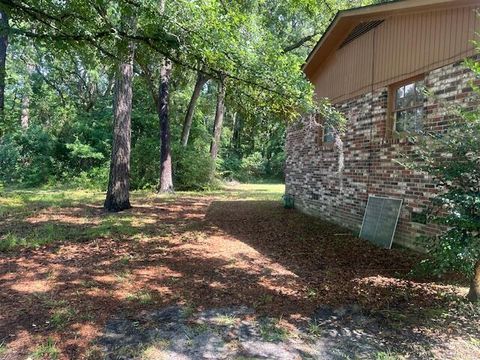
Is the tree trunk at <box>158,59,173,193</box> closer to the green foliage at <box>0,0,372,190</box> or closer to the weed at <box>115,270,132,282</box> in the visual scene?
the green foliage at <box>0,0,372,190</box>

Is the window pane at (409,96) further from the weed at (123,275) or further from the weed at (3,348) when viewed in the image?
the weed at (3,348)

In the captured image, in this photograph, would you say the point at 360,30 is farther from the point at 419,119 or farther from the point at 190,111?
the point at 190,111

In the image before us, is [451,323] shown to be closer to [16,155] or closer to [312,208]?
[312,208]

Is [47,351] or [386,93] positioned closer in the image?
[47,351]

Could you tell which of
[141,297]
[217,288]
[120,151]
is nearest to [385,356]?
[217,288]

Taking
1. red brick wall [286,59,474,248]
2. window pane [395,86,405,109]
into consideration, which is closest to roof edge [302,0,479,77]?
red brick wall [286,59,474,248]

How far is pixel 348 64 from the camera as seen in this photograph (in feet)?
27.5

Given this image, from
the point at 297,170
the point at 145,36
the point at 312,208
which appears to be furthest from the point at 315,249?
the point at 297,170

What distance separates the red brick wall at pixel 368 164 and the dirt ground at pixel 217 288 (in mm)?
665

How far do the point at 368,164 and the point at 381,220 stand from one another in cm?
114

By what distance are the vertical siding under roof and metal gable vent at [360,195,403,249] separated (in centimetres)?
209

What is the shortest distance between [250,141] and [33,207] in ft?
86.1

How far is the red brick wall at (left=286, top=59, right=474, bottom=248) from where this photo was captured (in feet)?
17.9

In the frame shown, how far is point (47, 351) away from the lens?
290cm
